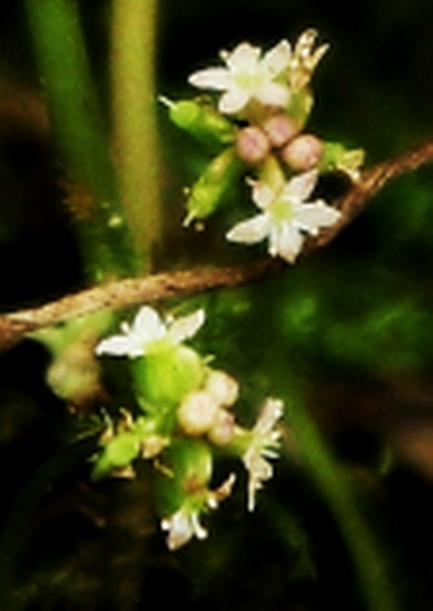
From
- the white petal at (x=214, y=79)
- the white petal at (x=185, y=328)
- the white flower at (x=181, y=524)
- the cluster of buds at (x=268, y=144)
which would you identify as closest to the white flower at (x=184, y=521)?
the white flower at (x=181, y=524)

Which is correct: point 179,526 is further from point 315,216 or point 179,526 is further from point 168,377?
point 315,216

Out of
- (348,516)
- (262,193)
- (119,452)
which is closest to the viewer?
(119,452)

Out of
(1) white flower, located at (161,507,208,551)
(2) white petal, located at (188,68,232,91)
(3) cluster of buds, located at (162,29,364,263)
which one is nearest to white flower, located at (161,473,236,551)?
(1) white flower, located at (161,507,208,551)

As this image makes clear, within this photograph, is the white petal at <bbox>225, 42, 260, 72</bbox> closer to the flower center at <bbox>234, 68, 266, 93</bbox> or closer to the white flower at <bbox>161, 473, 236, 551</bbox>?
the flower center at <bbox>234, 68, 266, 93</bbox>

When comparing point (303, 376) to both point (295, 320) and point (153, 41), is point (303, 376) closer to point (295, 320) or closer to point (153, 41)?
point (295, 320)

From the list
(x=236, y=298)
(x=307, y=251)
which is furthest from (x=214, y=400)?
(x=236, y=298)

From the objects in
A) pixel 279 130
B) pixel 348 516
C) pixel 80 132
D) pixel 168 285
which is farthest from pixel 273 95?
pixel 348 516
